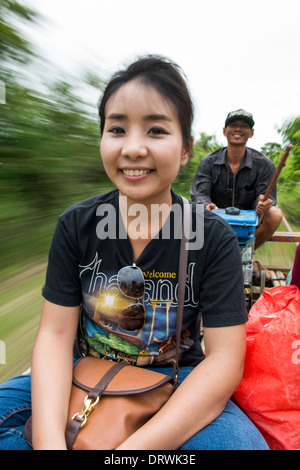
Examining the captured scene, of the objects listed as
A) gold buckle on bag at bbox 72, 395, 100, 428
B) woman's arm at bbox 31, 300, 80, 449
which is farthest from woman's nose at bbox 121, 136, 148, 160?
gold buckle on bag at bbox 72, 395, 100, 428

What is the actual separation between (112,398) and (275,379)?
0.55 metres

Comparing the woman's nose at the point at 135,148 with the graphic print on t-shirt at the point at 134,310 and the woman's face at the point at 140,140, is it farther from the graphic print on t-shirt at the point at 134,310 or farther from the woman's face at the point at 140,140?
the graphic print on t-shirt at the point at 134,310

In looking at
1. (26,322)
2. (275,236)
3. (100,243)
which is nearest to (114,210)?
(100,243)

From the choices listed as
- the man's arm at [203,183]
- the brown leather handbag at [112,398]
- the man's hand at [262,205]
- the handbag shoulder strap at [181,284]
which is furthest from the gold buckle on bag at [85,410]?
the man's arm at [203,183]

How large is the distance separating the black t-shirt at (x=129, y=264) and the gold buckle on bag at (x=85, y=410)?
0.20 meters

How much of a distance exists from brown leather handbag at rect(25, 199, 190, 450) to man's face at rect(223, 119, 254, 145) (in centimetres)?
214

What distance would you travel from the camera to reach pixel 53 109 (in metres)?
3.25

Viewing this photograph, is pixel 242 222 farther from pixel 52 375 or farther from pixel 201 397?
pixel 52 375

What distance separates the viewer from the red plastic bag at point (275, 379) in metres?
1.06

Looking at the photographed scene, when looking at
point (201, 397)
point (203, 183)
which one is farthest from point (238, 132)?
point (201, 397)

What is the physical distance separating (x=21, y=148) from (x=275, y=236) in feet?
7.91

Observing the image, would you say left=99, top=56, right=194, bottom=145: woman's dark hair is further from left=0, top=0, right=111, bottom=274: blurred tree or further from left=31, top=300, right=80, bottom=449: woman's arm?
left=0, top=0, right=111, bottom=274: blurred tree
